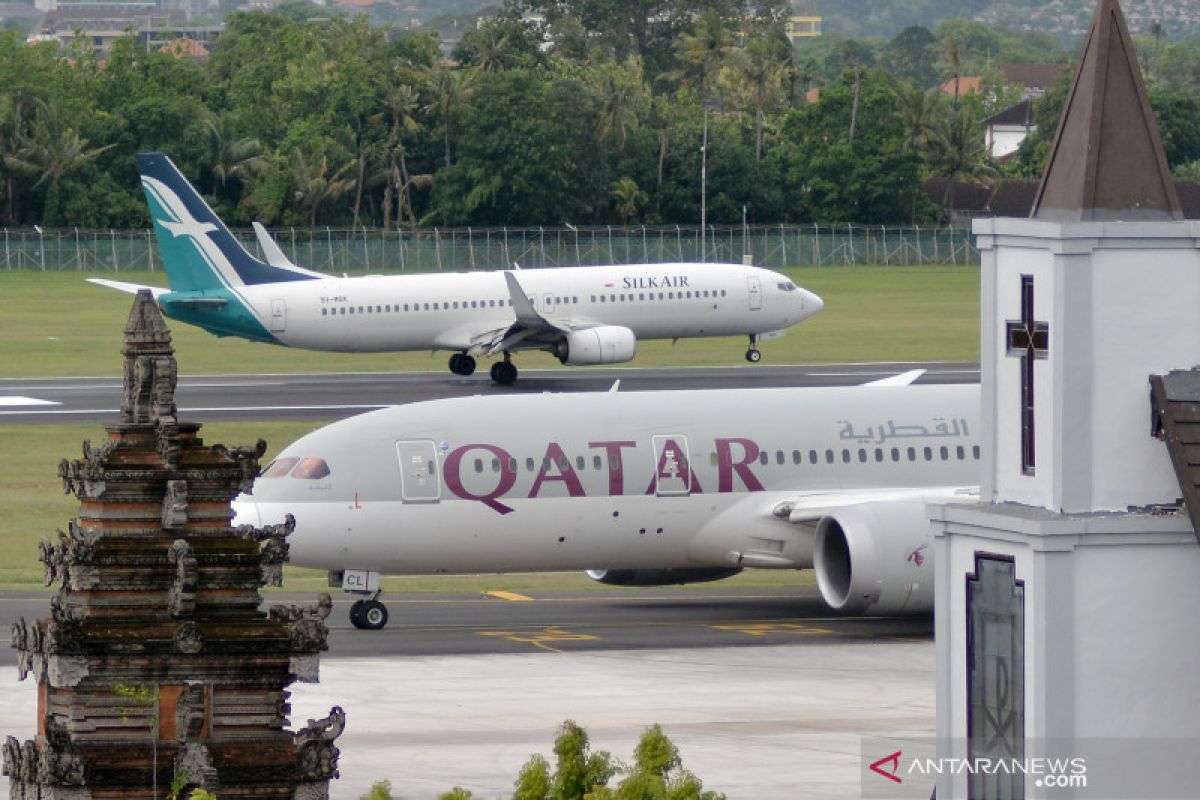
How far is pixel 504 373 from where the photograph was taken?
3132 inches

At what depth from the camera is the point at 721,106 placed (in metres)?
192

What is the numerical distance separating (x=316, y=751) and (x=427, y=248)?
384 feet

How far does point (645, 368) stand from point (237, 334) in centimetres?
1414

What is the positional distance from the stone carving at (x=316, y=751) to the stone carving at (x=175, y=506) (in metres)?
1.71

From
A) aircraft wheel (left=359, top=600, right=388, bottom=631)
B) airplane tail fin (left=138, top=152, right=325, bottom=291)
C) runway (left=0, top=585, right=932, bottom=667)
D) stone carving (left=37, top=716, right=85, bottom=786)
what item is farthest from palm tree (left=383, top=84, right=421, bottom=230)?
stone carving (left=37, top=716, right=85, bottom=786)

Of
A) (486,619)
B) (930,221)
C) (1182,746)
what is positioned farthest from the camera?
(930,221)

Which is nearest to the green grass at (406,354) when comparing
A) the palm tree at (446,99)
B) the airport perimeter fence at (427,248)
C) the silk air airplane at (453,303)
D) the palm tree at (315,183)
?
the silk air airplane at (453,303)

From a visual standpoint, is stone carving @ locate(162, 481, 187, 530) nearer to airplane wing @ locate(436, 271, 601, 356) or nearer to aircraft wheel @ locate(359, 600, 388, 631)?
aircraft wheel @ locate(359, 600, 388, 631)

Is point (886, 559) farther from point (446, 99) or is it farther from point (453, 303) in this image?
point (446, 99)

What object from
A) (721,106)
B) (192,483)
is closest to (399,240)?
(721,106)

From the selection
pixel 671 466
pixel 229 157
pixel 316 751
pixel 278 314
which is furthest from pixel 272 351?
pixel 316 751

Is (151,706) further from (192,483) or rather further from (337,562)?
(337,562)

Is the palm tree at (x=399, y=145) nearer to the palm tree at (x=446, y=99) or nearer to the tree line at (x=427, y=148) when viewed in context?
the tree line at (x=427, y=148)

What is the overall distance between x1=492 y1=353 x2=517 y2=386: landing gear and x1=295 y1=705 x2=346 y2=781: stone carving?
61.4 metres
